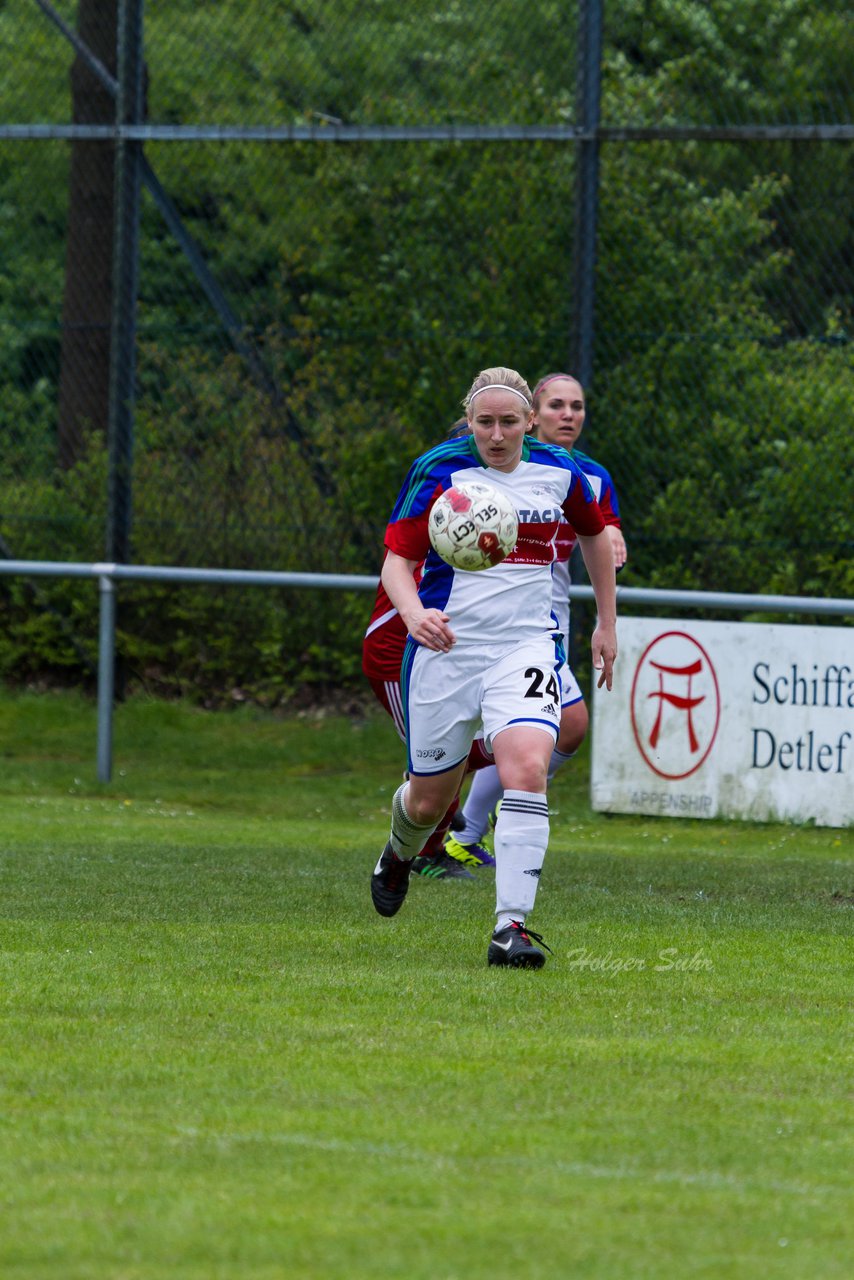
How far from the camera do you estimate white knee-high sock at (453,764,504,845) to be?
8.74 m

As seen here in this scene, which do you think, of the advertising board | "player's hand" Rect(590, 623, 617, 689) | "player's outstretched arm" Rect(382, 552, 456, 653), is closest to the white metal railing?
the advertising board

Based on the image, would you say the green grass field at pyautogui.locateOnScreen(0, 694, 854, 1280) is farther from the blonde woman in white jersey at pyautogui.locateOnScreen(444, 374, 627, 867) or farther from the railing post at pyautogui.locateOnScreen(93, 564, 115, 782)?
the railing post at pyautogui.locateOnScreen(93, 564, 115, 782)

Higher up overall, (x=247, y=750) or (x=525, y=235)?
(x=525, y=235)

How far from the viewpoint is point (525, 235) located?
12.8 m

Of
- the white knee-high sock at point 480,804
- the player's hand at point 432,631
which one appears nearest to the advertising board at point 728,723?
the white knee-high sock at point 480,804

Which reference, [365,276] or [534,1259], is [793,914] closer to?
[534,1259]

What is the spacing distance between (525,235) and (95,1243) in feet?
33.5

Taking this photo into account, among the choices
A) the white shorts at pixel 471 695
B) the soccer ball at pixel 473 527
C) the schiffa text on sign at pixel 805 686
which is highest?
the soccer ball at pixel 473 527

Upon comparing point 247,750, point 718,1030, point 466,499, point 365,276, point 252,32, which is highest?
point 252,32

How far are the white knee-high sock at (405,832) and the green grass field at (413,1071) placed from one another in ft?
0.86

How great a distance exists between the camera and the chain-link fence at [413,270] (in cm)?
1233

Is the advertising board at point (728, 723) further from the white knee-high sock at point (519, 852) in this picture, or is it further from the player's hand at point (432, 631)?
the player's hand at point (432, 631)

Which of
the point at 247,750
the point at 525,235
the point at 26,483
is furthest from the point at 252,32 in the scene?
the point at 247,750

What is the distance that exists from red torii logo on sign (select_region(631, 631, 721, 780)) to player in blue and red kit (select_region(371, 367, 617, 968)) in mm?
4123
